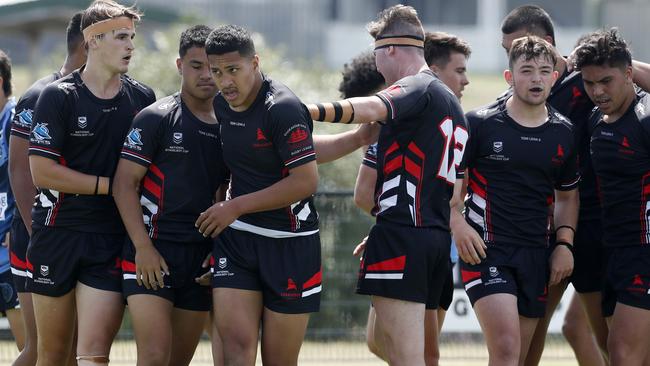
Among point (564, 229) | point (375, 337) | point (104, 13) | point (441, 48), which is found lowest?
point (375, 337)

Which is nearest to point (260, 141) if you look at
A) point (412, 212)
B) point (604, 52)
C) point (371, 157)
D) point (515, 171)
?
point (412, 212)

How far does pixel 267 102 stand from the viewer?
6152 mm

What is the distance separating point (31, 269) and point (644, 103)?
404cm

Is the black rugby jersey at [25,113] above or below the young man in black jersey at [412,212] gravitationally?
above

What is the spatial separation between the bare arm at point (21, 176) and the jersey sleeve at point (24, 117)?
0.14 ft

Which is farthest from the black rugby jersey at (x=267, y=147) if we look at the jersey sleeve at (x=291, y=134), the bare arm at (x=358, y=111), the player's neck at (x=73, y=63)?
the player's neck at (x=73, y=63)

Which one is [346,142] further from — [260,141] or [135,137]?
[135,137]

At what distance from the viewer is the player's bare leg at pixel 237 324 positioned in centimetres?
612

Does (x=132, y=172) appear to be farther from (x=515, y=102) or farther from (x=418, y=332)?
(x=515, y=102)

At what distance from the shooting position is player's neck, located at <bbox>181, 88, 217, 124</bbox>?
6.59 m

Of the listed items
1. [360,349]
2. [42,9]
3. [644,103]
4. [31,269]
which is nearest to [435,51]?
[644,103]

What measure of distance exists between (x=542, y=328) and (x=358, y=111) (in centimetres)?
229

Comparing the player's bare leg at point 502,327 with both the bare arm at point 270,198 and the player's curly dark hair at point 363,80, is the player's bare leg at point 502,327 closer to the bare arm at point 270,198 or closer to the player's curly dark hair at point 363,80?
the bare arm at point 270,198

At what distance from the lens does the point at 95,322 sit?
21.2 feet
